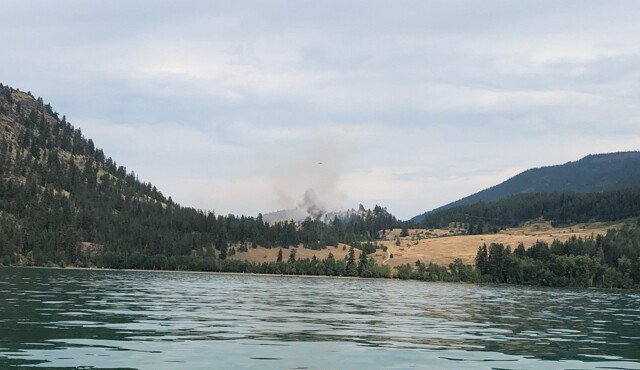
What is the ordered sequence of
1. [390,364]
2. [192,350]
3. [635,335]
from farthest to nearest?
[635,335] < [192,350] < [390,364]

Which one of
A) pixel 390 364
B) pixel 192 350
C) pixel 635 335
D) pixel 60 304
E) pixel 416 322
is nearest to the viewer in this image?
pixel 390 364

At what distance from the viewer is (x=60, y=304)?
7625 centimetres

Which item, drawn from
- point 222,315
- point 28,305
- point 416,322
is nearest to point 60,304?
point 28,305

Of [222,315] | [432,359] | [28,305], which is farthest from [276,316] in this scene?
[432,359]

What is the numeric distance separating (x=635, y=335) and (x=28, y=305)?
5689 centimetres

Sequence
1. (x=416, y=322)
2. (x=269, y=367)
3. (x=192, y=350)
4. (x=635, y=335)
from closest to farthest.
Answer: (x=269, y=367) < (x=192, y=350) < (x=635, y=335) < (x=416, y=322)

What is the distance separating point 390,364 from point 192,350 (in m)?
11.8

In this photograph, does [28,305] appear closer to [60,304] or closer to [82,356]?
[60,304]

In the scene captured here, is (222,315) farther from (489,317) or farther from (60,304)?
(489,317)

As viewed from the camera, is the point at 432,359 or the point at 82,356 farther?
the point at 432,359

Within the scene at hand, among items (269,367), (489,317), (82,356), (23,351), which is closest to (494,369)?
(269,367)

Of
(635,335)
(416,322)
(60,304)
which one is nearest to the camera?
(635,335)

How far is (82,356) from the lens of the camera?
1534 inches

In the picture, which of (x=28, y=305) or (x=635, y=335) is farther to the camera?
(x=28, y=305)
